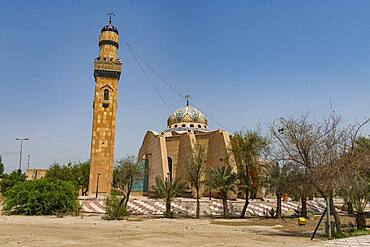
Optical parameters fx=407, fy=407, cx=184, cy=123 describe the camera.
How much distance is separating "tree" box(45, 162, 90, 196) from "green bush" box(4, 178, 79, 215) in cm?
2320

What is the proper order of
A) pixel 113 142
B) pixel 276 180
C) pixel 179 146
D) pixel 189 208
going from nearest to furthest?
pixel 276 180 → pixel 189 208 → pixel 113 142 → pixel 179 146

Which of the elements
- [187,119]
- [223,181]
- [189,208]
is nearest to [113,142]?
[187,119]

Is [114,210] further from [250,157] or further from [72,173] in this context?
[72,173]

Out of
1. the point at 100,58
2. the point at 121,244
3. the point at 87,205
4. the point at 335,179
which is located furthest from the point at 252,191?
the point at 100,58

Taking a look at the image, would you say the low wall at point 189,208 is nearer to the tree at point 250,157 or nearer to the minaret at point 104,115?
the tree at point 250,157

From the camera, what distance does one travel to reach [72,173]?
5262 centimetres

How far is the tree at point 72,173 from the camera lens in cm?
5166

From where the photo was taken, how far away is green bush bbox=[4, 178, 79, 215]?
2712 centimetres

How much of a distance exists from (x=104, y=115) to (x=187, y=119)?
1340 centimetres

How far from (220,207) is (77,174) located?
2621 cm

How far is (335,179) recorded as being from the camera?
14.6 m

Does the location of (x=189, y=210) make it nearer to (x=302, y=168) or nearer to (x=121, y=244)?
(x=302, y=168)

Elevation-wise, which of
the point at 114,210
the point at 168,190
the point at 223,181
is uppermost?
the point at 223,181

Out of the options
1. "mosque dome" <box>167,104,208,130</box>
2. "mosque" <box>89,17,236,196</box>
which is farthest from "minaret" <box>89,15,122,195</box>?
"mosque dome" <box>167,104,208,130</box>
